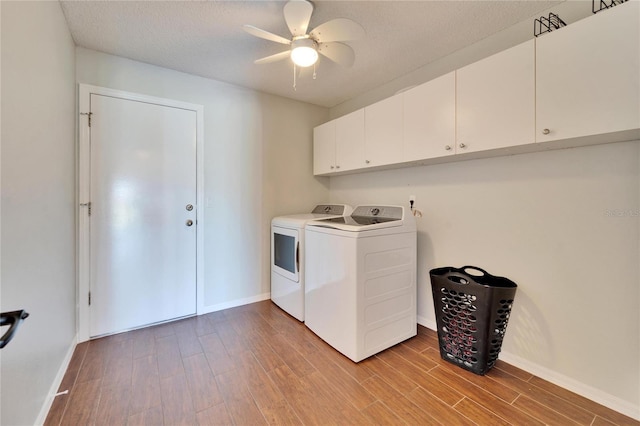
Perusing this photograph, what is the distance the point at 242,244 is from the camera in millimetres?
2904

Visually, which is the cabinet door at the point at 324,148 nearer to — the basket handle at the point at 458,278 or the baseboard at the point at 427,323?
the basket handle at the point at 458,278

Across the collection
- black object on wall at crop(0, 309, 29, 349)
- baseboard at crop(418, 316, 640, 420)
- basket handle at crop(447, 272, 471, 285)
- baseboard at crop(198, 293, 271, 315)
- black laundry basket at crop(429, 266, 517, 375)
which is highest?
black object on wall at crop(0, 309, 29, 349)

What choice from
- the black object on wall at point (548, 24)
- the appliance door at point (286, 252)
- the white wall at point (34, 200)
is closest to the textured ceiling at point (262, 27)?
the black object on wall at point (548, 24)

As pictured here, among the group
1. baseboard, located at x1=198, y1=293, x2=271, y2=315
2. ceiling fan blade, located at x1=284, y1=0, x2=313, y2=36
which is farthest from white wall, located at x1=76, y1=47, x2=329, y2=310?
ceiling fan blade, located at x1=284, y1=0, x2=313, y2=36

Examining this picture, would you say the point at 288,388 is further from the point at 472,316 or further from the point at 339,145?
the point at 339,145

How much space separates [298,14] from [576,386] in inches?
107

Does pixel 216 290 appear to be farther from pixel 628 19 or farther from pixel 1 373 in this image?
pixel 628 19

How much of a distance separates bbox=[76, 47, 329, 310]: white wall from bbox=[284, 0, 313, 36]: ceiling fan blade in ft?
4.59

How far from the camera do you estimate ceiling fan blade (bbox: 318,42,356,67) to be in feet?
5.81

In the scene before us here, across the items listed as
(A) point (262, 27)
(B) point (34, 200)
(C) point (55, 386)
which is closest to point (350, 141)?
Result: (A) point (262, 27)

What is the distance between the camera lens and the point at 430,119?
199 cm

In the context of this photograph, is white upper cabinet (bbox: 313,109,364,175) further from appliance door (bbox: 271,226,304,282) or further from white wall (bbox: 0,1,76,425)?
white wall (bbox: 0,1,76,425)

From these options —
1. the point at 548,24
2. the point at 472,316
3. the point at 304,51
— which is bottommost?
the point at 472,316

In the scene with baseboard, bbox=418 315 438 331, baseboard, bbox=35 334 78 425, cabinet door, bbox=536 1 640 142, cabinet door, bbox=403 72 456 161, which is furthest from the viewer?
baseboard, bbox=418 315 438 331
